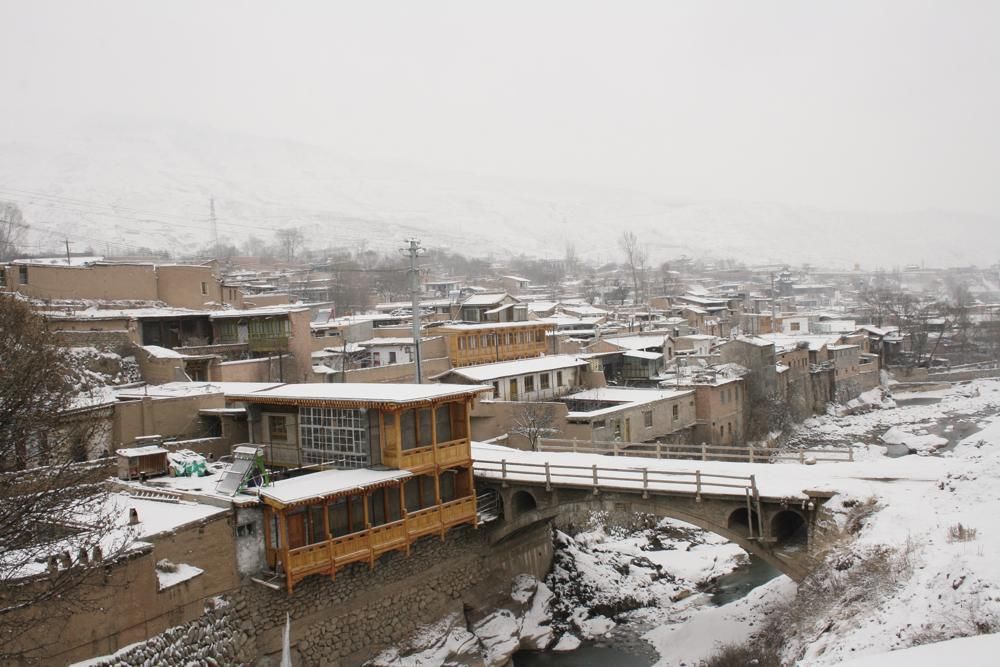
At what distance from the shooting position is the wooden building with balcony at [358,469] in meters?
24.4

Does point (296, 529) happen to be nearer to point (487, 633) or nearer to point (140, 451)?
point (140, 451)

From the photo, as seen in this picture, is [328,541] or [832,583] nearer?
[832,583]

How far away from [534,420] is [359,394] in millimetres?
15741

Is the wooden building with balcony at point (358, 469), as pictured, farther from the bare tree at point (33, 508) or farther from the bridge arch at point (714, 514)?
the bare tree at point (33, 508)

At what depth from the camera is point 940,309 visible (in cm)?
10181

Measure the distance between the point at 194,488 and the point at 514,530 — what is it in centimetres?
1134

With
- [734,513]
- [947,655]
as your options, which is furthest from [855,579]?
[947,655]

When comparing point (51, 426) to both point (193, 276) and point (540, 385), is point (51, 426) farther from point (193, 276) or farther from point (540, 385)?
point (540, 385)

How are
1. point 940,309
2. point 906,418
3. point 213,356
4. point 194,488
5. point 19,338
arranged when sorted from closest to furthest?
1. point 19,338
2. point 194,488
3. point 213,356
4. point 906,418
5. point 940,309

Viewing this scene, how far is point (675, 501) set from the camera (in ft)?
87.9

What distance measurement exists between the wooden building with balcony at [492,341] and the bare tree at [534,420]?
9803 millimetres

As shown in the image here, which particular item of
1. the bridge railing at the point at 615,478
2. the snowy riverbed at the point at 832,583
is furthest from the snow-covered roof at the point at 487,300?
the bridge railing at the point at 615,478

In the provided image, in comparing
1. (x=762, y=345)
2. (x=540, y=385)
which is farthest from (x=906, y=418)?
(x=540, y=385)

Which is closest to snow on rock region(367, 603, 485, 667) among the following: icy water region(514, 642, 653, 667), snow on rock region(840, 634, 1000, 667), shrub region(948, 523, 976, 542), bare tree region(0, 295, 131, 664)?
icy water region(514, 642, 653, 667)
